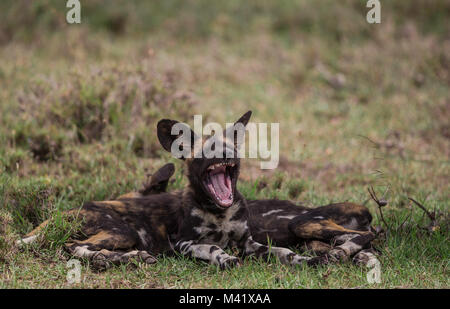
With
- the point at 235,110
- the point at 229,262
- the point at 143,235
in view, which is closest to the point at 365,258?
the point at 229,262

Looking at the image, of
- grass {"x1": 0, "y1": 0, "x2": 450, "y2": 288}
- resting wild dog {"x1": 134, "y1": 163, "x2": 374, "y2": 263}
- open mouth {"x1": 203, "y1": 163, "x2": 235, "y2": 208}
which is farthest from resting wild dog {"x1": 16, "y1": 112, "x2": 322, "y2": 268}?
resting wild dog {"x1": 134, "y1": 163, "x2": 374, "y2": 263}

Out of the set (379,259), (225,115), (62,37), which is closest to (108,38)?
(62,37)

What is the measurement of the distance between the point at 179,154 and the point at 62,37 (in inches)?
270

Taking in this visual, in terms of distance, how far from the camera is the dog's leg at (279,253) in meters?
4.61

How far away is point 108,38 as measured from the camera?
1173 centimetres

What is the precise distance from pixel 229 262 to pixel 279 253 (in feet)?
1.44

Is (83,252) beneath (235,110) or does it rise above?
beneath

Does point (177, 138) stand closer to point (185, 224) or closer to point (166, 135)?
point (166, 135)

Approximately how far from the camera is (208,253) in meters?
4.69

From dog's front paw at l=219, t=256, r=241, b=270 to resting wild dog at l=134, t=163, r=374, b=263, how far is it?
459mm

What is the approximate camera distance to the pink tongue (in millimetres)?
4801

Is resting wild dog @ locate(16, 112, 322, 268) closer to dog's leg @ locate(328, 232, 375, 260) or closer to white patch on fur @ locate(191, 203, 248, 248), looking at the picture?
white patch on fur @ locate(191, 203, 248, 248)

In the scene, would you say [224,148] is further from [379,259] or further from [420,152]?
[420,152]

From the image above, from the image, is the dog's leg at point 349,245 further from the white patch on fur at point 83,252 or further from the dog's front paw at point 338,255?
the white patch on fur at point 83,252
